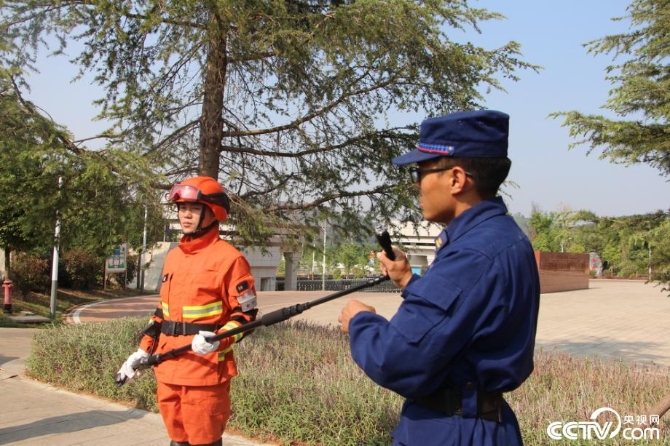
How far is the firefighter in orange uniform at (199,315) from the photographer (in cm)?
308

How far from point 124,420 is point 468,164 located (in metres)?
4.57

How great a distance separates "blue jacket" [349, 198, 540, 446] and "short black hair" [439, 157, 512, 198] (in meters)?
0.06

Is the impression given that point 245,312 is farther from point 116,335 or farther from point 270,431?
point 116,335

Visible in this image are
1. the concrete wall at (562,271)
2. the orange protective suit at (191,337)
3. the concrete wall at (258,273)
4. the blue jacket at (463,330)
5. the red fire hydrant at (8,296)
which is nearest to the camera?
the blue jacket at (463,330)

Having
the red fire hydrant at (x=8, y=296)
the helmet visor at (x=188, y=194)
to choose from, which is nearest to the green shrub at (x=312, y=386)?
the helmet visor at (x=188, y=194)

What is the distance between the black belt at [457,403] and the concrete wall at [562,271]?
3239 centimetres

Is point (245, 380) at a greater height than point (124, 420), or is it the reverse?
point (245, 380)

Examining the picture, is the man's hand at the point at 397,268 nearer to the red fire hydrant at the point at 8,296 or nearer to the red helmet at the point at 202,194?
the red helmet at the point at 202,194

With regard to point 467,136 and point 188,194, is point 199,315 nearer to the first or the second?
point 188,194

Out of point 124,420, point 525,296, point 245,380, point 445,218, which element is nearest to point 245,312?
point 445,218

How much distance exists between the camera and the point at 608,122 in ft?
19.9

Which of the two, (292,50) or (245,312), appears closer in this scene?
(245,312)

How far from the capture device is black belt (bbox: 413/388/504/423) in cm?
170

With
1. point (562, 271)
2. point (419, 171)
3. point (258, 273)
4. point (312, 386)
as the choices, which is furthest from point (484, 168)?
point (562, 271)
